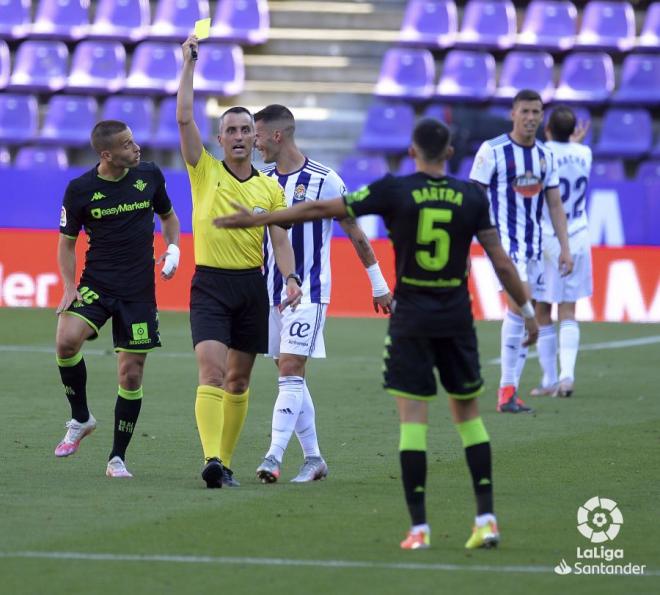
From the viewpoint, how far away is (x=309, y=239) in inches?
334

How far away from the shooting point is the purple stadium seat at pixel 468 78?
920 inches

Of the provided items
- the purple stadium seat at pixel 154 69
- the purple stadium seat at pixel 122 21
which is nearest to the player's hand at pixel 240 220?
the purple stadium seat at pixel 154 69

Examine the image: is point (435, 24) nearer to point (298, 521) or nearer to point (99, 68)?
point (99, 68)

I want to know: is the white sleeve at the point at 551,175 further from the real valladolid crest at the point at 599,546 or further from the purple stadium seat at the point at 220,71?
the purple stadium seat at the point at 220,71

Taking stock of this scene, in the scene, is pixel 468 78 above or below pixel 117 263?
above

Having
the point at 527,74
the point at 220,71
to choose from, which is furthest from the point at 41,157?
the point at 527,74

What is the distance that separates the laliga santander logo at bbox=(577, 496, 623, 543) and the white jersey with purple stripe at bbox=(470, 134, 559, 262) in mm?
4135

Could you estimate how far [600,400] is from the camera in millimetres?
12109

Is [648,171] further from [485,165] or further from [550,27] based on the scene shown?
[485,165]

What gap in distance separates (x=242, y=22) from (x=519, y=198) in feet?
46.8

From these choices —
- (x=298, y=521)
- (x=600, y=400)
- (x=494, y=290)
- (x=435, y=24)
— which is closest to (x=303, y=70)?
(x=435, y=24)

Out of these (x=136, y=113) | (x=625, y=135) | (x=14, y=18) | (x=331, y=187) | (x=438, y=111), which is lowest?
(x=331, y=187)

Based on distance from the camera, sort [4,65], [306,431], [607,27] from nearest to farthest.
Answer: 1. [306,431]
2. [607,27]
3. [4,65]

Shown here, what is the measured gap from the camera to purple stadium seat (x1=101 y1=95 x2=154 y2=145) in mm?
23438
